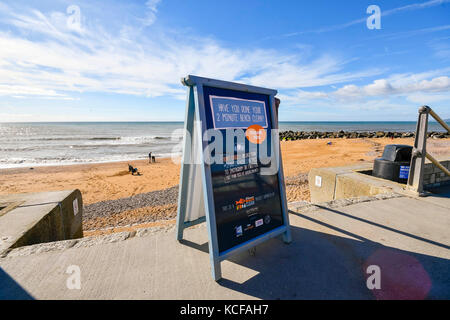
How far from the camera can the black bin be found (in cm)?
524

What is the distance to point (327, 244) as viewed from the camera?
288cm

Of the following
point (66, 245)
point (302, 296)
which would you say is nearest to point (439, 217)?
point (302, 296)

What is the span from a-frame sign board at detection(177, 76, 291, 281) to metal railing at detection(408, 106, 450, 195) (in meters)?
3.05

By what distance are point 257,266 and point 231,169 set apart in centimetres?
110

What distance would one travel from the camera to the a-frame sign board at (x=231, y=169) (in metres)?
2.30

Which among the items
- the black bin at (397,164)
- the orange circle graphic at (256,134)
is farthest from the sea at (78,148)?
the orange circle graphic at (256,134)

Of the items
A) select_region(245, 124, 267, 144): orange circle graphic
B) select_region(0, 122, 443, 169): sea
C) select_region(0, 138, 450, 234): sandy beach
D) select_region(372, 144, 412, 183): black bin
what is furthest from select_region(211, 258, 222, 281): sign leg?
select_region(0, 122, 443, 169): sea

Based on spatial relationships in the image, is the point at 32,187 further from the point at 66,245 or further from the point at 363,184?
the point at 363,184

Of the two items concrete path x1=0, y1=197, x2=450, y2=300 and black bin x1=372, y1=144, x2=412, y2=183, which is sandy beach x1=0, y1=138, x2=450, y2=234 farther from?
concrete path x1=0, y1=197, x2=450, y2=300

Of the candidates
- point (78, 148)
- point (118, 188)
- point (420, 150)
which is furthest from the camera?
point (78, 148)

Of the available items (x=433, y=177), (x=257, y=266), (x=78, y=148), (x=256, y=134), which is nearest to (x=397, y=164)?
(x=433, y=177)

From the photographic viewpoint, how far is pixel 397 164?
5.24 meters

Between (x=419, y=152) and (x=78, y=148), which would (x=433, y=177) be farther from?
(x=78, y=148)
